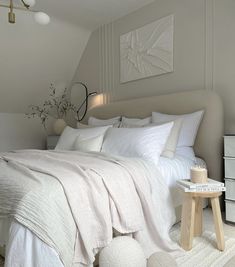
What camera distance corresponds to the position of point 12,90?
13.4 feet

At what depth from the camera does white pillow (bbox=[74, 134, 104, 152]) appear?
2.48 metres

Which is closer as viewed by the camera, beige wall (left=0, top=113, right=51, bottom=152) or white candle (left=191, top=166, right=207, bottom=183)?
white candle (left=191, top=166, right=207, bottom=183)

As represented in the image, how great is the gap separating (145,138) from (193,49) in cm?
137

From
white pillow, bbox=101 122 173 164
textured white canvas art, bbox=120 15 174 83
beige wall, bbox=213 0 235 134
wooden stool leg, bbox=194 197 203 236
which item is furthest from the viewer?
textured white canvas art, bbox=120 15 174 83

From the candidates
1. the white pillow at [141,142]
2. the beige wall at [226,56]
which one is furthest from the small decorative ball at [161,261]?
the beige wall at [226,56]

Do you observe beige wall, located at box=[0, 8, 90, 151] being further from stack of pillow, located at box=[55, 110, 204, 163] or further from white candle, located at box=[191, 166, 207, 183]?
white candle, located at box=[191, 166, 207, 183]

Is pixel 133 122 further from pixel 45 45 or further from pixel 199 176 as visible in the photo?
pixel 45 45

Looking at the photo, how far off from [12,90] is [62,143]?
6.13 feet

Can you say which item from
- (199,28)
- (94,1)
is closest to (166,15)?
(199,28)

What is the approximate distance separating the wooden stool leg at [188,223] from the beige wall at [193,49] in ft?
3.83

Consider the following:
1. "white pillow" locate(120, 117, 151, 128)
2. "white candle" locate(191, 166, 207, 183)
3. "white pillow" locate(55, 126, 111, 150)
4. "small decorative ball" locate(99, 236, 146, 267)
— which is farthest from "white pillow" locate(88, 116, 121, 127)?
"small decorative ball" locate(99, 236, 146, 267)

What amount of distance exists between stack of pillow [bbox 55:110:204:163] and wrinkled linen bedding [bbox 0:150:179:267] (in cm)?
28

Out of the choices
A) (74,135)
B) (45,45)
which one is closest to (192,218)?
(74,135)

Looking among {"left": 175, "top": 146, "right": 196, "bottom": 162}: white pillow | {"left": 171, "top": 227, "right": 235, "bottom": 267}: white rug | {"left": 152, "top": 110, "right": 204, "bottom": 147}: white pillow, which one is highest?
{"left": 152, "top": 110, "right": 204, "bottom": 147}: white pillow
